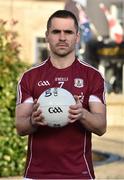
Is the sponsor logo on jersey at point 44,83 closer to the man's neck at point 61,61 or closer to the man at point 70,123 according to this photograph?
the man at point 70,123

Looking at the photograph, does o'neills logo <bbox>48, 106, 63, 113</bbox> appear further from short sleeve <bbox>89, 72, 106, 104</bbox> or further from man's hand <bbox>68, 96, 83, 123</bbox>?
short sleeve <bbox>89, 72, 106, 104</bbox>

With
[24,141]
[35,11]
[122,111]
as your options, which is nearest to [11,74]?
[24,141]

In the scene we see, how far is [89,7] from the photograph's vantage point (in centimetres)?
3622

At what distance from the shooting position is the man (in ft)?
11.8

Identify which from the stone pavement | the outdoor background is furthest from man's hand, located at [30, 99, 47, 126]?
the stone pavement

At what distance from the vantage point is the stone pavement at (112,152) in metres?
8.01

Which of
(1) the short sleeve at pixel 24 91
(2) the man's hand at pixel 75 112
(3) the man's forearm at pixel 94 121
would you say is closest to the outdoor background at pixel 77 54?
(1) the short sleeve at pixel 24 91

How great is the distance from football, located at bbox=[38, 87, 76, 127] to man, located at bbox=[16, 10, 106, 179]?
0.23 ft

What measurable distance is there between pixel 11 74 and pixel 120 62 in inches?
1176

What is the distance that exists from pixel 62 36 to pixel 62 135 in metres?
0.56

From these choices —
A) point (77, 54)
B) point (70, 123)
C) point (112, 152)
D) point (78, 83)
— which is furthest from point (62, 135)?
point (112, 152)

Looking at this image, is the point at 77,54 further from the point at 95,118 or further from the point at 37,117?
the point at 37,117

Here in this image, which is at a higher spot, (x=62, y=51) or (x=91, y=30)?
(x=62, y=51)

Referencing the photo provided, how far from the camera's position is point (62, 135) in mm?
3607
